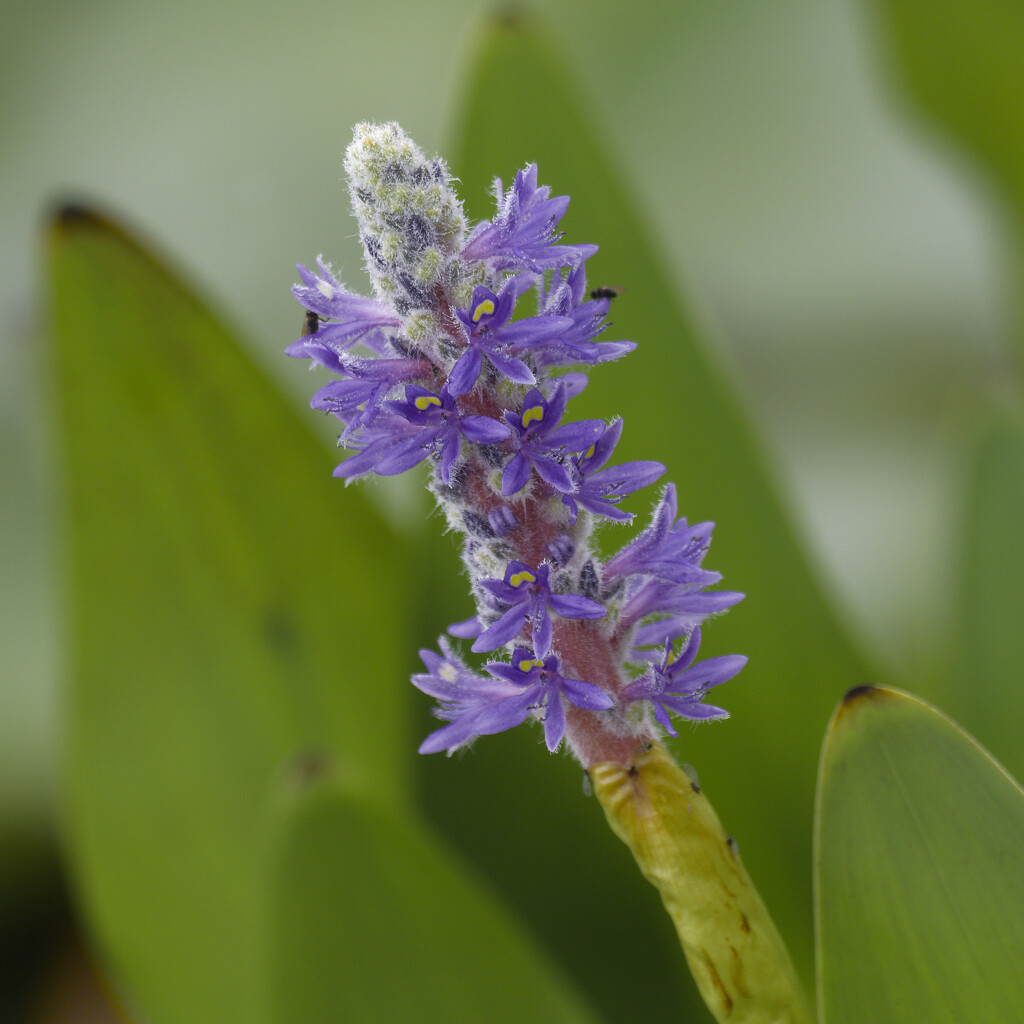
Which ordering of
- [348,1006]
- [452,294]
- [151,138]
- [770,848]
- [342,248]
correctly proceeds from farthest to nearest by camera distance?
[151,138]
[342,248]
[770,848]
[348,1006]
[452,294]

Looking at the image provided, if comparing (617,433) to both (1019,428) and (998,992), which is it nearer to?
(998,992)

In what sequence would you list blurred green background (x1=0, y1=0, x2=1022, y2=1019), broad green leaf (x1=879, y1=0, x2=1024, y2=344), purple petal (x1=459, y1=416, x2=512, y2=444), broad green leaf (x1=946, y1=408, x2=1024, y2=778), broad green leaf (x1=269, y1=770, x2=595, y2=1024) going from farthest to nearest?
1. blurred green background (x1=0, y1=0, x2=1022, y2=1019)
2. broad green leaf (x1=879, y1=0, x2=1024, y2=344)
3. broad green leaf (x1=946, y1=408, x2=1024, y2=778)
4. broad green leaf (x1=269, y1=770, x2=595, y2=1024)
5. purple petal (x1=459, y1=416, x2=512, y2=444)

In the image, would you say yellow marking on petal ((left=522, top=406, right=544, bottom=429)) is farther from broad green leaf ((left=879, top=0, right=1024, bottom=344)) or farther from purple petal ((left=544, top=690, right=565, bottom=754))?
broad green leaf ((left=879, top=0, right=1024, bottom=344))

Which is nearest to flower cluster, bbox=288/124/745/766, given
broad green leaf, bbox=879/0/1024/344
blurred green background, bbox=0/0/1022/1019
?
broad green leaf, bbox=879/0/1024/344

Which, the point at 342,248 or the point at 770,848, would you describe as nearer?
the point at 770,848

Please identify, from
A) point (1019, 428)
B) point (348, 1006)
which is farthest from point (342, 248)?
point (348, 1006)

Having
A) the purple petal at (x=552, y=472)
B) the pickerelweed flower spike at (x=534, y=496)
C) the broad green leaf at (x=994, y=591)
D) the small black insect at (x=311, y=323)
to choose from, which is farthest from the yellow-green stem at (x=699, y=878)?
the broad green leaf at (x=994, y=591)
